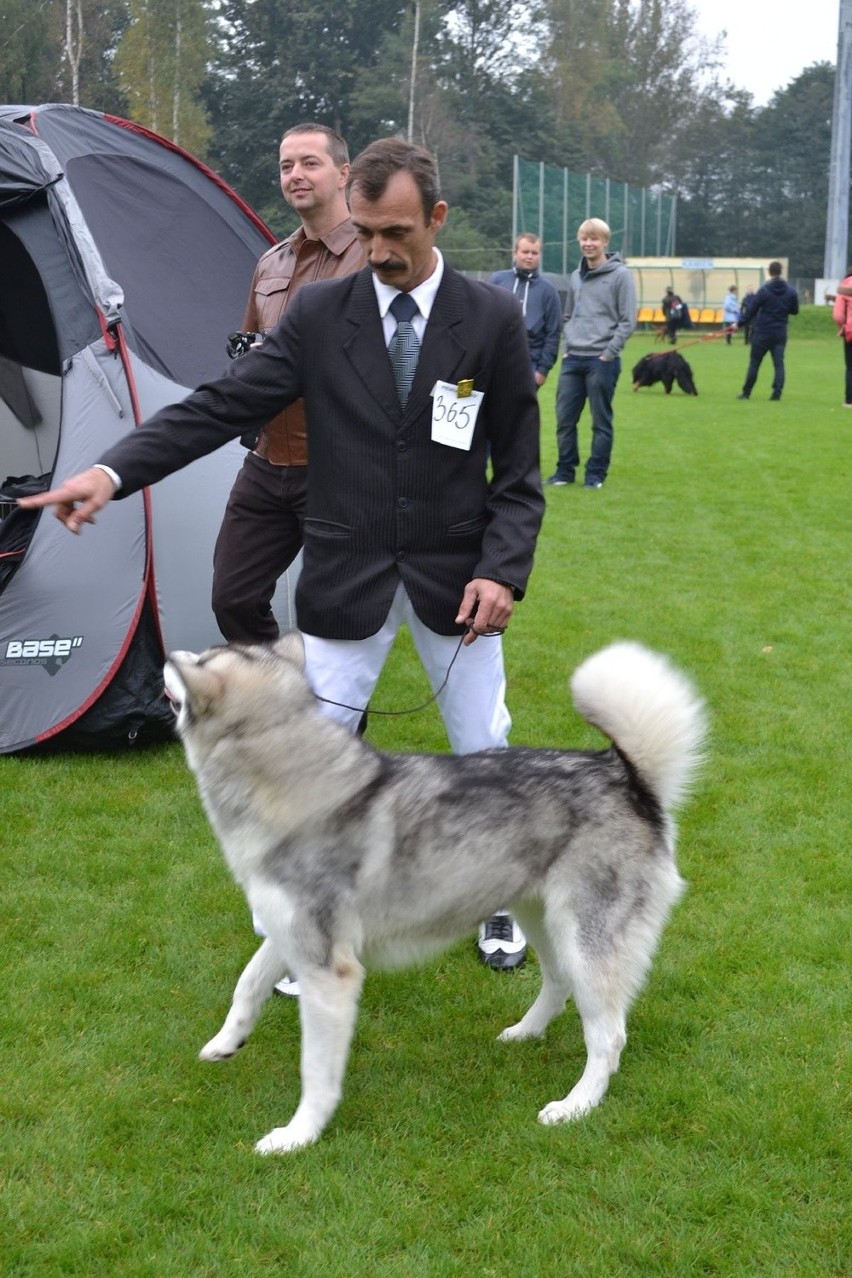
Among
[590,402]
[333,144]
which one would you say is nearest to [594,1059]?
[333,144]

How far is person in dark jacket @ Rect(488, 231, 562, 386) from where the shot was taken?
34.9 feet

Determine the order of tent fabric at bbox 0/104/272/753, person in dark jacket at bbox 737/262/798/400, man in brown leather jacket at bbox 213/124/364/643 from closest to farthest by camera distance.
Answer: man in brown leather jacket at bbox 213/124/364/643 < tent fabric at bbox 0/104/272/753 < person in dark jacket at bbox 737/262/798/400

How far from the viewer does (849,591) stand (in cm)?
841

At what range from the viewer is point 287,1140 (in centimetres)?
294

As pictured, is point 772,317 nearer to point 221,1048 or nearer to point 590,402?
point 590,402

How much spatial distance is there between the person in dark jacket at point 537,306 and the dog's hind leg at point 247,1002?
26.6 feet

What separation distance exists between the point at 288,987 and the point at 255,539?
143 centimetres

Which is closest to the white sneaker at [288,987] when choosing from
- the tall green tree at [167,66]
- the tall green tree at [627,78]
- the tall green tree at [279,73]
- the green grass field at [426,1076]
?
the green grass field at [426,1076]

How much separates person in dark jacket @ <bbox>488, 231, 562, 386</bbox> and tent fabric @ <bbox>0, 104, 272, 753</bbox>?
201 inches

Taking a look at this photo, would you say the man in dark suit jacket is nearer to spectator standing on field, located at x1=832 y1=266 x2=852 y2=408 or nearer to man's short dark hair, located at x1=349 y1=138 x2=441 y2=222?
man's short dark hair, located at x1=349 y1=138 x2=441 y2=222

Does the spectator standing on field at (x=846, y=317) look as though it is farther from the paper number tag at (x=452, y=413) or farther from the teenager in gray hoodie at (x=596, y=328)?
the paper number tag at (x=452, y=413)

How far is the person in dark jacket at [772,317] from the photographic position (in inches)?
708

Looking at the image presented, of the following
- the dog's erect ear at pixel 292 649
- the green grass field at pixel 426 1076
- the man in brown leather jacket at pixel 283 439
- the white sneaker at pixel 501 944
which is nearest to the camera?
the green grass field at pixel 426 1076

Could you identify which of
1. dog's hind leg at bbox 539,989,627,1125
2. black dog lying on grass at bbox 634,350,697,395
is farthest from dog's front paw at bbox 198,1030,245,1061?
black dog lying on grass at bbox 634,350,697,395
